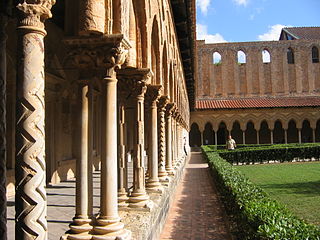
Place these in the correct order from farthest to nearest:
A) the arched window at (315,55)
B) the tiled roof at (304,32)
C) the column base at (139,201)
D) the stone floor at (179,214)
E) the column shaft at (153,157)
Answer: the tiled roof at (304,32), the arched window at (315,55), the column shaft at (153,157), the column base at (139,201), the stone floor at (179,214)

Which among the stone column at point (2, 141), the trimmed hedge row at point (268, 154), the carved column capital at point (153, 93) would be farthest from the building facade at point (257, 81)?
the stone column at point (2, 141)

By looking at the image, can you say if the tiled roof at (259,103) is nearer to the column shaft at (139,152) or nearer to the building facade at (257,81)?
the building facade at (257,81)

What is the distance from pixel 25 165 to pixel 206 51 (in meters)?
44.7

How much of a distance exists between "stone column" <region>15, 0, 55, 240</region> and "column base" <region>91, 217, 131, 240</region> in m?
1.50


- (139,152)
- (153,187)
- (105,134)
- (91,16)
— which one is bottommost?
(153,187)

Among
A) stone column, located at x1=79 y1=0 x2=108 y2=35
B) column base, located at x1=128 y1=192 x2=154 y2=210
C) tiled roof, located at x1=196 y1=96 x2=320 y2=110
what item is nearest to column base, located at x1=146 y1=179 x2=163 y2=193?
column base, located at x1=128 y1=192 x2=154 y2=210

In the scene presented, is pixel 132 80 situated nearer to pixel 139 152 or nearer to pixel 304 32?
pixel 139 152

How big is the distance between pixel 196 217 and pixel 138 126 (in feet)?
9.27

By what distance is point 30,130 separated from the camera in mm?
2486

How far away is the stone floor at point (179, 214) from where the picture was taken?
5.85 meters

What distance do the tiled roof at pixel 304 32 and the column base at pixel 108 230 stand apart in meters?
56.1

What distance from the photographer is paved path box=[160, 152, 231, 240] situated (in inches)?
259

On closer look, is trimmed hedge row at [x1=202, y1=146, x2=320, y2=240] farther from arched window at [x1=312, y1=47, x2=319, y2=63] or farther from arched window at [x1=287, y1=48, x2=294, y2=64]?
arched window at [x1=312, y1=47, x2=319, y2=63]

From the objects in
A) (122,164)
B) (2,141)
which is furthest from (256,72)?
(2,141)
